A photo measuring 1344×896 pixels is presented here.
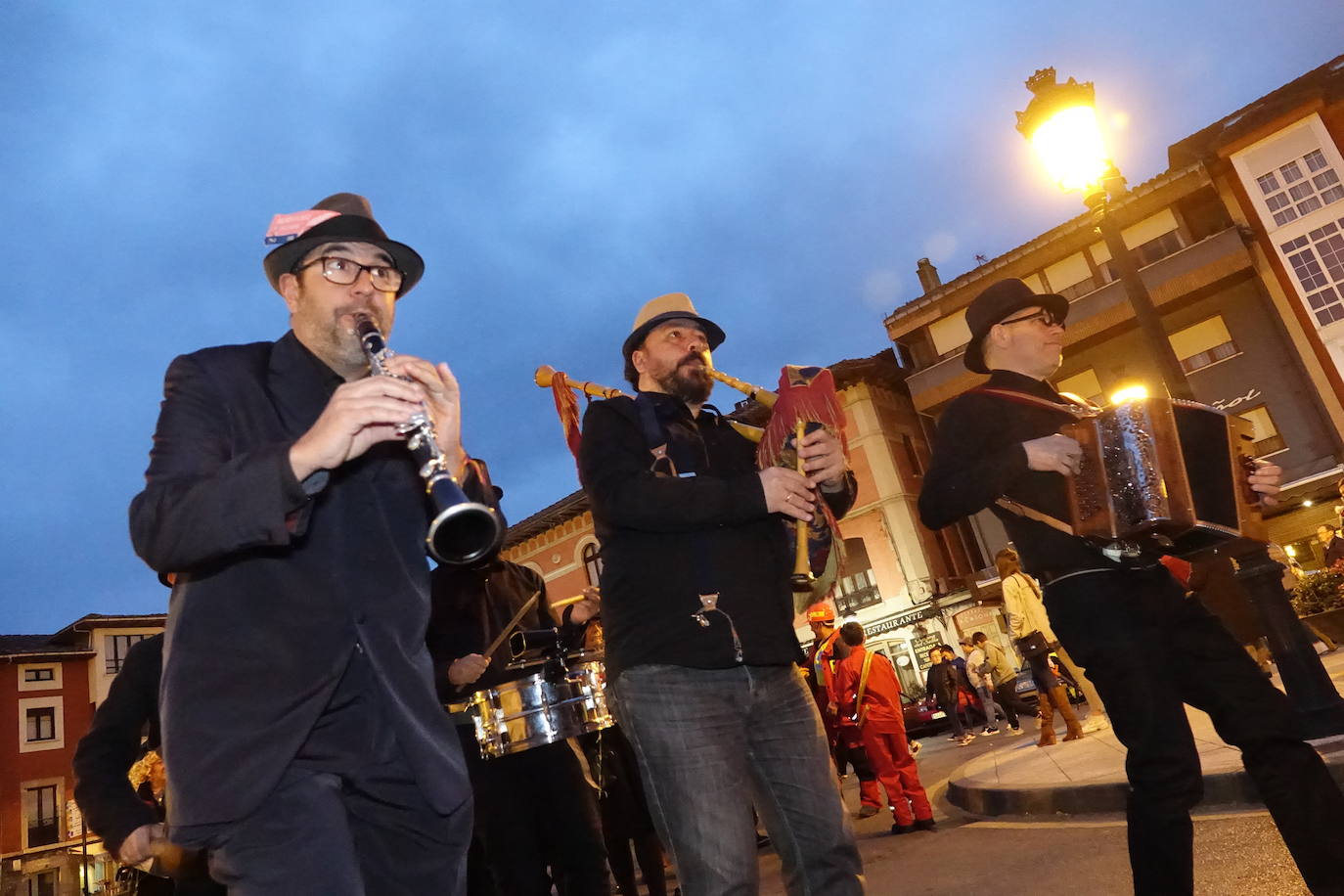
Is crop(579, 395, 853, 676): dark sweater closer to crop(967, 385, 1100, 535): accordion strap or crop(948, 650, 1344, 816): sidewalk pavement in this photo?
crop(967, 385, 1100, 535): accordion strap

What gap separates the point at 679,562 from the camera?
9.77ft

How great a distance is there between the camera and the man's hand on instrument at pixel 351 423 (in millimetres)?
1778

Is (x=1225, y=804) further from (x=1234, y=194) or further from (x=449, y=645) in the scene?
(x=1234, y=194)

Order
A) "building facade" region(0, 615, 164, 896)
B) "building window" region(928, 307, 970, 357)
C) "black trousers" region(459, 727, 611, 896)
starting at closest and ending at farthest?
1. "black trousers" region(459, 727, 611, 896)
2. "building window" region(928, 307, 970, 357)
3. "building facade" region(0, 615, 164, 896)

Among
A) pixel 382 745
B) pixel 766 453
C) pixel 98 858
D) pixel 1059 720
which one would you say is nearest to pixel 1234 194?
pixel 1059 720

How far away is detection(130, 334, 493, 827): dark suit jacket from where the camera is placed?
1.68m

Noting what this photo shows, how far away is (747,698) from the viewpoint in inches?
113

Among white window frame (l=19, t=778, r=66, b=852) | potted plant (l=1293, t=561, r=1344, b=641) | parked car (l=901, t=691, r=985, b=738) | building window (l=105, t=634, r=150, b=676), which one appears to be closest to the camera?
potted plant (l=1293, t=561, r=1344, b=641)

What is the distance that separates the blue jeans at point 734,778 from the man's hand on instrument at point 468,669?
1970 millimetres

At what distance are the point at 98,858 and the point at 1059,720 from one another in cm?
4583

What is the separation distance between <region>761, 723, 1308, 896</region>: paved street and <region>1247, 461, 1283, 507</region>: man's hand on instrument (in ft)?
4.90

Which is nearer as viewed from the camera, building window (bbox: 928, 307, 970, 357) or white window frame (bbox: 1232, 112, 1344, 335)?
white window frame (bbox: 1232, 112, 1344, 335)

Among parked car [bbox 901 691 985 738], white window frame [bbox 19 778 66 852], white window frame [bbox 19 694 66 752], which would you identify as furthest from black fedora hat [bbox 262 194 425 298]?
white window frame [bbox 19 694 66 752]

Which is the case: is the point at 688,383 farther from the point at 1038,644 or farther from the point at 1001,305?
the point at 1038,644
